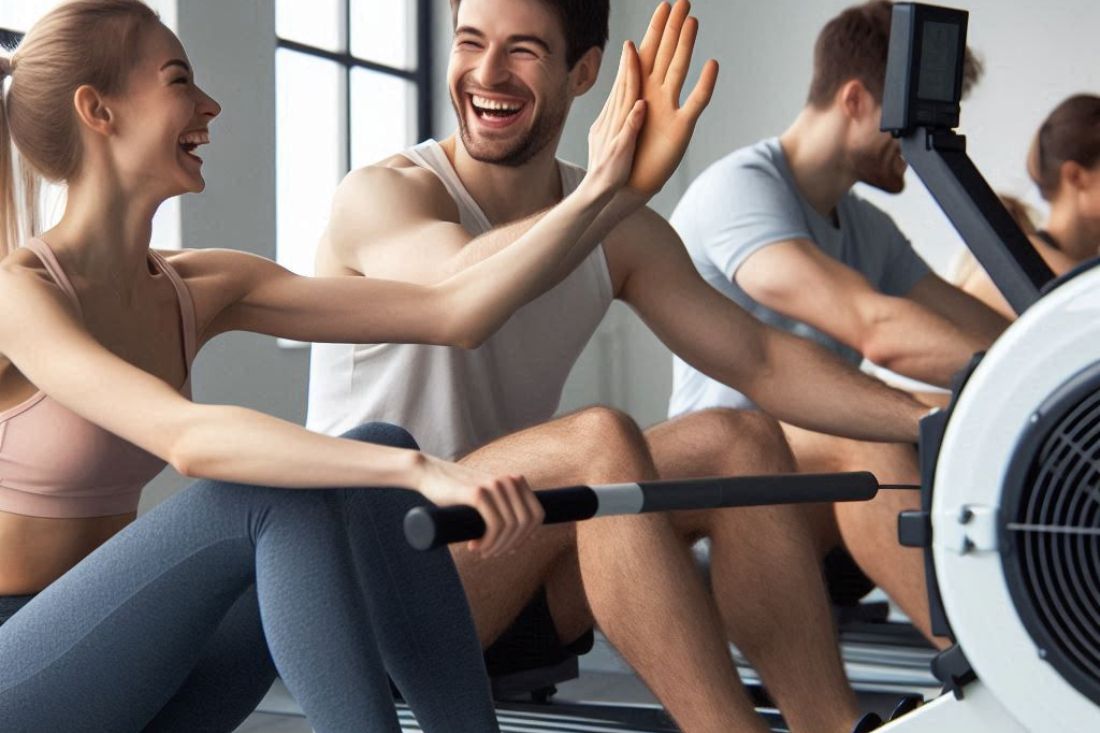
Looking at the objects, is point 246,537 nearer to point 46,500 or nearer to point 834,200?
point 46,500

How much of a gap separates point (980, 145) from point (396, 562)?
4449mm

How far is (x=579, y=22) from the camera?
87.0 inches

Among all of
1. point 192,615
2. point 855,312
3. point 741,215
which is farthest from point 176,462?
point 741,215

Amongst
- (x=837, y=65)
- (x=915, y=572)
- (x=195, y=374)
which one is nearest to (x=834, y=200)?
(x=837, y=65)

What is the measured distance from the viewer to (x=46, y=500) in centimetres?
153

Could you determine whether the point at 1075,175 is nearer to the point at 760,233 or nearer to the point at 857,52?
the point at 857,52

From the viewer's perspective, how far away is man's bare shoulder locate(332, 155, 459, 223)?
2008 mm

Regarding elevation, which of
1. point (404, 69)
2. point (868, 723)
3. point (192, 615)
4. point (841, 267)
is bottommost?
point (868, 723)

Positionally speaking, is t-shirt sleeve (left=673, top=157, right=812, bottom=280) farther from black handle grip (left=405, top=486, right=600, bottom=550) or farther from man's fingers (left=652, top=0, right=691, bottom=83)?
black handle grip (left=405, top=486, right=600, bottom=550)

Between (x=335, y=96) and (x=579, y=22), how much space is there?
336 centimetres

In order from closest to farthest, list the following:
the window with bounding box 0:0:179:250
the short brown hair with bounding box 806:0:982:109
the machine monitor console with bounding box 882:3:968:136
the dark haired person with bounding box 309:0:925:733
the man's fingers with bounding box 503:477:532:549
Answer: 1. the man's fingers with bounding box 503:477:532:549
2. the machine monitor console with bounding box 882:3:968:136
3. the dark haired person with bounding box 309:0:925:733
4. the short brown hair with bounding box 806:0:982:109
5. the window with bounding box 0:0:179:250

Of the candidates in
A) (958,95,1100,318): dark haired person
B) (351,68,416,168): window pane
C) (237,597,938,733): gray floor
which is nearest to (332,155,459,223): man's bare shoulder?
(237,597,938,733): gray floor

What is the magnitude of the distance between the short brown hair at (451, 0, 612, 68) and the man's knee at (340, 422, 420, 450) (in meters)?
0.84

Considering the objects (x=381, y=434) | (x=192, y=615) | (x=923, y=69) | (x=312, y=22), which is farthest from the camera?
(x=312, y=22)
